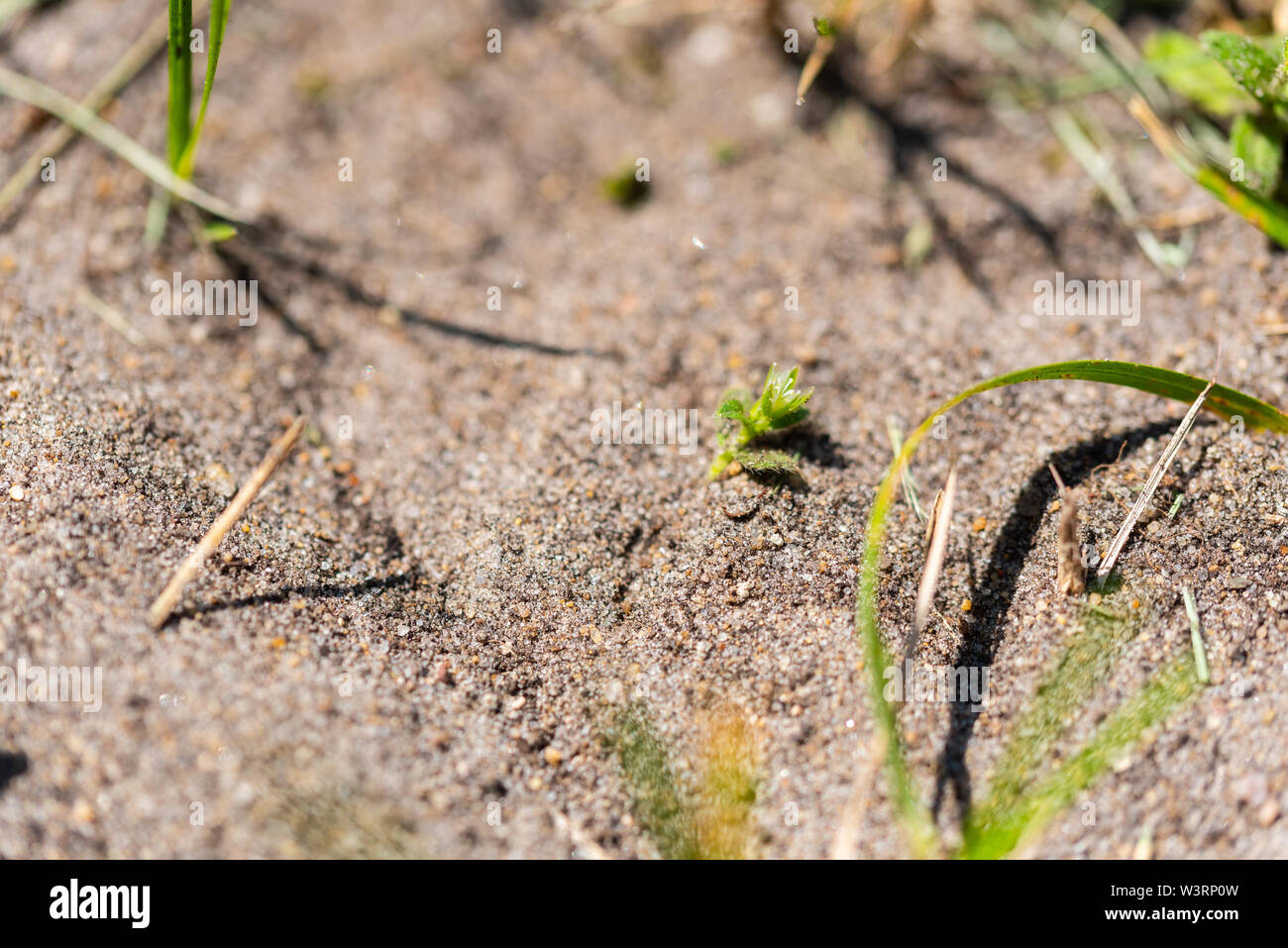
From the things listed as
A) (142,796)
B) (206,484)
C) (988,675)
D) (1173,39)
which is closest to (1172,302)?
(1173,39)

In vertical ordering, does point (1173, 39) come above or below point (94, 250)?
above

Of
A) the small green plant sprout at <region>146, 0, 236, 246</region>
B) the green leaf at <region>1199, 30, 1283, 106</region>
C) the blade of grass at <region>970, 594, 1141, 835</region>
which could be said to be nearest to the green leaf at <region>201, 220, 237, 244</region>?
the small green plant sprout at <region>146, 0, 236, 246</region>

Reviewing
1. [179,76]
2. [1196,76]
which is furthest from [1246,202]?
[179,76]

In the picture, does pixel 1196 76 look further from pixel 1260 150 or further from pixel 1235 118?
pixel 1260 150

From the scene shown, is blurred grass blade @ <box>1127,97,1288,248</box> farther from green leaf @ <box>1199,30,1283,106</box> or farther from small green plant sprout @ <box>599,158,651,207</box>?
small green plant sprout @ <box>599,158,651,207</box>

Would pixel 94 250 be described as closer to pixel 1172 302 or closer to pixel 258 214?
pixel 258 214

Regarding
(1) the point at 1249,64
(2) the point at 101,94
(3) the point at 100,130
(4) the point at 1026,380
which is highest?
(2) the point at 101,94
